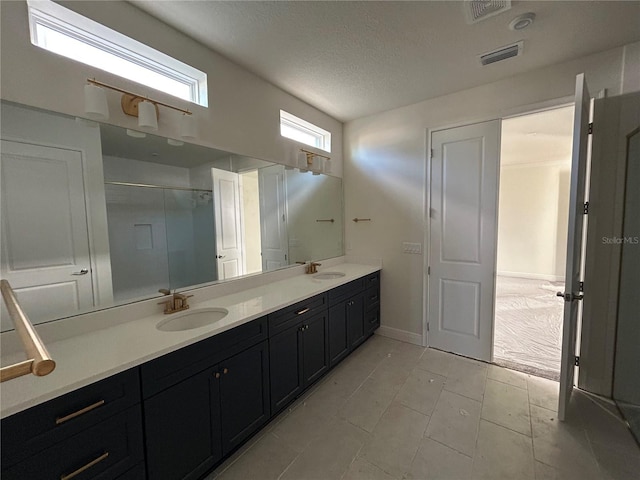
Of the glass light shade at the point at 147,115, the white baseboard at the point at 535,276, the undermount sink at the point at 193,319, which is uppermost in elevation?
the glass light shade at the point at 147,115

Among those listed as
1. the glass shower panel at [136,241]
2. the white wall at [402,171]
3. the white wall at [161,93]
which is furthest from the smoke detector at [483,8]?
the glass shower panel at [136,241]

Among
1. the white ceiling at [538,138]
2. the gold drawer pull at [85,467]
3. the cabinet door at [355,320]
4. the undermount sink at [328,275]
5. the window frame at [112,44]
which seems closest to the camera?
the gold drawer pull at [85,467]

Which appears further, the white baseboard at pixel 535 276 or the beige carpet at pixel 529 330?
the white baseboard at pixel 535 276

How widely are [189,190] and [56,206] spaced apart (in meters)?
0.73

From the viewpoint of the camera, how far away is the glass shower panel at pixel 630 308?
68.0 inches

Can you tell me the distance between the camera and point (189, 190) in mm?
1916

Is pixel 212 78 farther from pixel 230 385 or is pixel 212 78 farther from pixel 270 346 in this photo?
pixel 230 385

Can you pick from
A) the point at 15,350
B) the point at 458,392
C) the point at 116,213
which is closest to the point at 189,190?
the point at 116,213

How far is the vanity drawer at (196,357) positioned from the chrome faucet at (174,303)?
0.46 metres

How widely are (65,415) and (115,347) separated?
30 centimetres

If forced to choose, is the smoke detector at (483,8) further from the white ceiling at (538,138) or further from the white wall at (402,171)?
the white ceiling at (538,138)

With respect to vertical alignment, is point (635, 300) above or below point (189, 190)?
below

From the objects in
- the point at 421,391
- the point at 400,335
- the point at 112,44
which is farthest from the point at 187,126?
the point at 400,335

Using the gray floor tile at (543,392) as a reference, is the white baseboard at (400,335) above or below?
above
